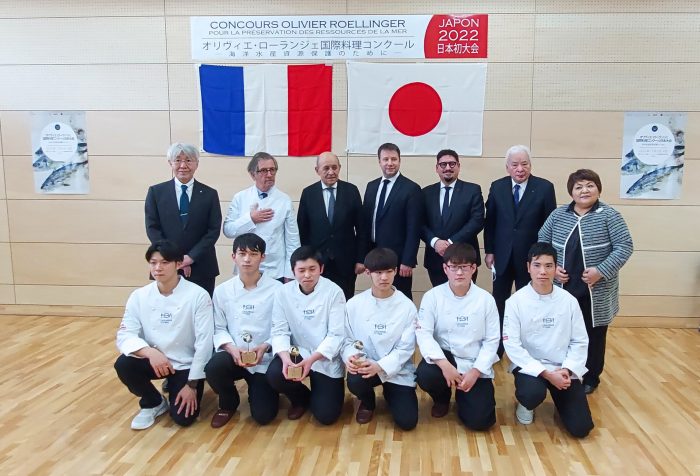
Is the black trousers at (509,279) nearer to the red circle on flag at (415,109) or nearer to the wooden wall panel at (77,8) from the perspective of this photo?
the red circle on flag at (415,109)

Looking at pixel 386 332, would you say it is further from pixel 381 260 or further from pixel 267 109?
pixel 267 109

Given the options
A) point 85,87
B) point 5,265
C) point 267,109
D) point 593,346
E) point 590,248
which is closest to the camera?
point 590,248

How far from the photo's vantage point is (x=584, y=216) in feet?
10.6

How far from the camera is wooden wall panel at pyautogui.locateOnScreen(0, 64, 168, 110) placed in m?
5.02

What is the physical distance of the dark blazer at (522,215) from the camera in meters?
3.62

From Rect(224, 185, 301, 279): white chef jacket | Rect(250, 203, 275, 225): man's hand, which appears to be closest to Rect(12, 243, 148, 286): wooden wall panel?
Rect(224, 185, 301, 279): white chef jacket

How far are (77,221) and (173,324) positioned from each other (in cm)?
294

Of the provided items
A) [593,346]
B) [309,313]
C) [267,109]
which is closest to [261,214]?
[309,313]

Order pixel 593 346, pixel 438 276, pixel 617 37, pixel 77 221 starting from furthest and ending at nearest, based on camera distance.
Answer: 1. pixel 77 221
2. pixel 617 37
3. pixel 438 276
4. pixel 593 346

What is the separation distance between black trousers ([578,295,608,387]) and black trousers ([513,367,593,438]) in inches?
22.8

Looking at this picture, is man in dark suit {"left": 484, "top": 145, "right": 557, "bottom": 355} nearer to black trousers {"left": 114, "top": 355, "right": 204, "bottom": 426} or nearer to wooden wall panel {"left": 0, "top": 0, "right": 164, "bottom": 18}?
black trousers {"left": 114, "top": 355, "right": 204, "bottom": 426}

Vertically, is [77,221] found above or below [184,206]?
below

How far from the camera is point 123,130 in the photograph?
5098mm

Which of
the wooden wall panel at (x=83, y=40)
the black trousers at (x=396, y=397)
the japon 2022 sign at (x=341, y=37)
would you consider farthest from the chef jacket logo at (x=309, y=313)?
the wooden wall panel at (x=83, y=40)
